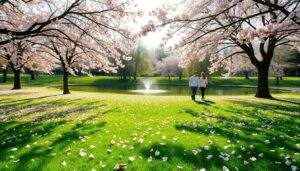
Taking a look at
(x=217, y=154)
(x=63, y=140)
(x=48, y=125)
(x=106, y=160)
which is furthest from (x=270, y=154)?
(x=48, y=125)

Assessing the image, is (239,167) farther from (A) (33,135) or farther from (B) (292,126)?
(A) (33,135)

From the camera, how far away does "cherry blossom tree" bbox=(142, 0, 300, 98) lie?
11.9 meters

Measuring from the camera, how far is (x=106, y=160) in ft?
24.9

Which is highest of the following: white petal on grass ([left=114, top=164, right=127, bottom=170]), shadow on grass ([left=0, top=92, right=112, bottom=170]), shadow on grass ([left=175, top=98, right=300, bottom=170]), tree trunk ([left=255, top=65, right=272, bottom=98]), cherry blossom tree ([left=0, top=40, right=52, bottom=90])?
cherry blossom tree ([left=0, top=40, right=52, bottom=90])

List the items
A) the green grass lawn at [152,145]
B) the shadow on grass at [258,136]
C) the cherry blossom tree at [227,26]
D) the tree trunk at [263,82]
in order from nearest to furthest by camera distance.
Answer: the green grass lawn at [152,145], the shadow on grass at [258,136], the cherry blossom tree at [227,26], the tree trunk at [263,82]

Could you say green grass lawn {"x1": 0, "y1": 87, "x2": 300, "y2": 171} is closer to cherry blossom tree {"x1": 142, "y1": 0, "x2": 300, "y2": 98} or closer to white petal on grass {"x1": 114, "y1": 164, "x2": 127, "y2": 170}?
white petal on grass {"x1": 114, "y1": 164, "x2": 127, "y2": 170}

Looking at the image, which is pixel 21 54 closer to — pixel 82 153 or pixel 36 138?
pixel 36 138

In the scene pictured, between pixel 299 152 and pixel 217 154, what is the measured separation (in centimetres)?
243

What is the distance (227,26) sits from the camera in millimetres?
12578

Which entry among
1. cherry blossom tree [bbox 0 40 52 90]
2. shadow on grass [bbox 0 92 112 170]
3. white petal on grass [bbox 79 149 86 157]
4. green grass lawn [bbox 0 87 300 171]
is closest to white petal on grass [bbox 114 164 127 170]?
green grass lawn [bbox 0 87 300 171]

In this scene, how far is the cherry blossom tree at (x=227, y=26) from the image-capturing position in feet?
39.1

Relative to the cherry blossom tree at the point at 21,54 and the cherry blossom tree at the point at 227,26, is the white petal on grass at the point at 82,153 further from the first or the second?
the cherry blossom tree at the point at 21,54

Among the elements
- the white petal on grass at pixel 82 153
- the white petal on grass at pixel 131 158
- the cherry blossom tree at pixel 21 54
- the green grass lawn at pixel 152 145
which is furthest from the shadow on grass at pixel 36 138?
the cherry blossom tree at pixel 21 54

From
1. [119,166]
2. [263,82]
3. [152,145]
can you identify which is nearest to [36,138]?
[152,145]
